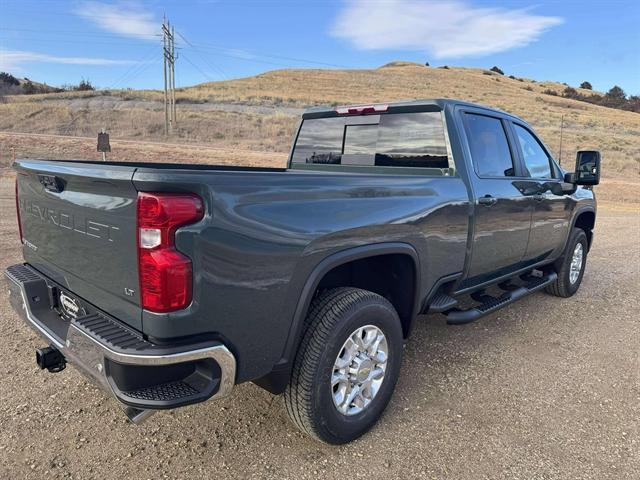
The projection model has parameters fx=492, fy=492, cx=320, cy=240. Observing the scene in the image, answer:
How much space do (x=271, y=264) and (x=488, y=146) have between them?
2457 millimetres

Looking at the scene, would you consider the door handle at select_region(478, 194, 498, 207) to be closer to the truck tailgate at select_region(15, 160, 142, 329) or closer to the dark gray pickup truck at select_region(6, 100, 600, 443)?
the dark gray pickup truck at select_region(6, 100, 600, 443)

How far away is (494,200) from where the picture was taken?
3.69 meters

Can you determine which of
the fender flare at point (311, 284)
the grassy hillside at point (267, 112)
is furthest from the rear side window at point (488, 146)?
the grassy hillside at point (267, 112)

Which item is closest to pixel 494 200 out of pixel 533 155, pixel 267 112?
pixel 533 155

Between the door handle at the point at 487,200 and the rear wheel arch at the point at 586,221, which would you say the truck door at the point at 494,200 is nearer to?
the door handle at the point at 487,200

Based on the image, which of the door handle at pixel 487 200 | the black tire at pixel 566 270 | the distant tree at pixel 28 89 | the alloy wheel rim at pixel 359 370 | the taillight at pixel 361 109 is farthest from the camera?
the distant tree at pixel 28 89

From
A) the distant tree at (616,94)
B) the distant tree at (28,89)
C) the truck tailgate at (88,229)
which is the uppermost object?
the distant tree at (616,94)

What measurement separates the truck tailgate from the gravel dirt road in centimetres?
84

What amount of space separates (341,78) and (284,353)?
7245 centimetres

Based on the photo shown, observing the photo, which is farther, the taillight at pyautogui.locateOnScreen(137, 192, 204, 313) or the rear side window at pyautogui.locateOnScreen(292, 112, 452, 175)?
the rear side window at pyautogui.locateOnScreen(292, 112, 452, 175)

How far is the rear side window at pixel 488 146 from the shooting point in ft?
12.1

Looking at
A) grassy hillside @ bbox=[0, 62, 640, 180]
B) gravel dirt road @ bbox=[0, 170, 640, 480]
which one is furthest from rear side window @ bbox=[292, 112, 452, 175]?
grassy hillside @ bbox=[0, 62, 640, 180]

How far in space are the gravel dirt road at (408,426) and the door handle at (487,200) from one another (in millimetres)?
1224

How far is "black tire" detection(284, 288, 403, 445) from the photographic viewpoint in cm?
248
